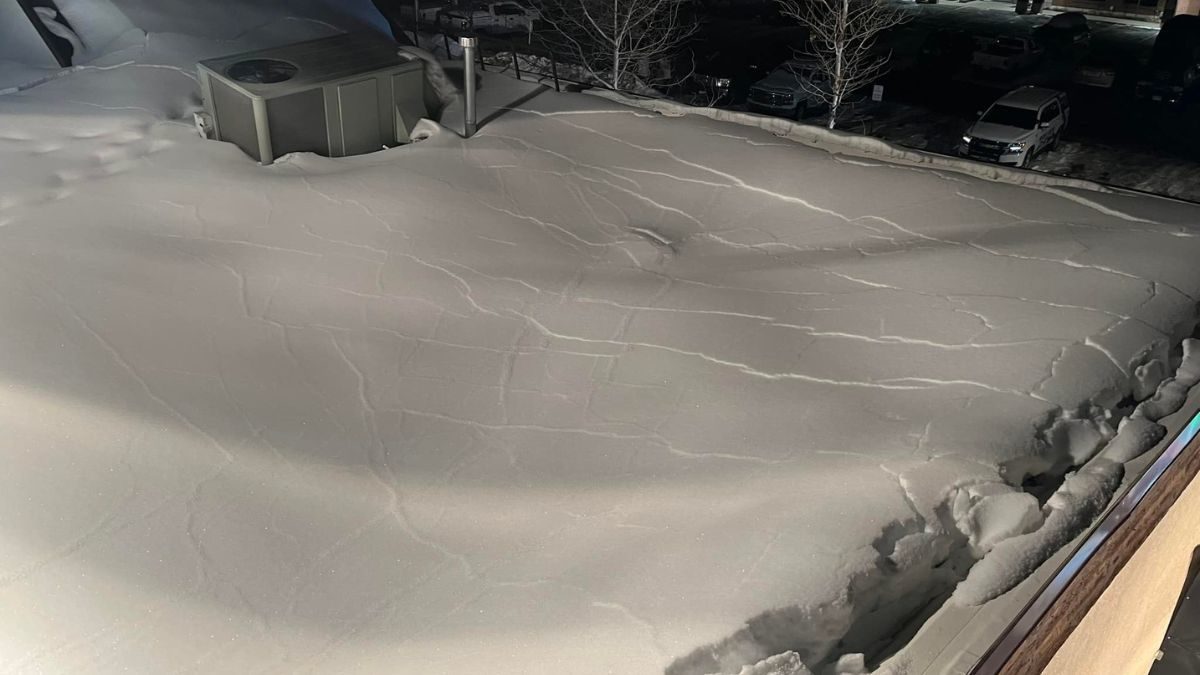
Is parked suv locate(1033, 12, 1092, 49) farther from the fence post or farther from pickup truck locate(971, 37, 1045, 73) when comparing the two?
the fence post

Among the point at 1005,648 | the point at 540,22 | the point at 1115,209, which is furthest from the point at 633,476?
the point at 540,22

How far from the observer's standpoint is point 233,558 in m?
3.58

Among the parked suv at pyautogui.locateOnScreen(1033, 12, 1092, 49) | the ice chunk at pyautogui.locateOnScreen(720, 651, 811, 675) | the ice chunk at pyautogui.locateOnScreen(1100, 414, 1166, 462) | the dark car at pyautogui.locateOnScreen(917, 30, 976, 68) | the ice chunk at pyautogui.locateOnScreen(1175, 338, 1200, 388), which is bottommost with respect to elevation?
the dark car at pyautogui.locateOnScreen(917, 30, 976, 68)

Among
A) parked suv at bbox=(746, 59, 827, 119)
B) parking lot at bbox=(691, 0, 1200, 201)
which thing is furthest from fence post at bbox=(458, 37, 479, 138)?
parking lot at bbox=(691, 0, 1200, 201)

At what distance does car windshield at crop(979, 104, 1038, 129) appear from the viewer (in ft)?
44.3

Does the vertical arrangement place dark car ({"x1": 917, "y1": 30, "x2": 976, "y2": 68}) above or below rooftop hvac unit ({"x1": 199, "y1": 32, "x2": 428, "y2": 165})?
below

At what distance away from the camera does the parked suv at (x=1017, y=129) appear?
13.2 meters

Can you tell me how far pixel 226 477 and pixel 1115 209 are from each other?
5.92m

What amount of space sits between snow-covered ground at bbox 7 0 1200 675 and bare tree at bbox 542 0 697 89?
29.1 feet

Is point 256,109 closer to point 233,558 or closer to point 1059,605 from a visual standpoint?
point 233,558

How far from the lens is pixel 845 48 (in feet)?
48.2

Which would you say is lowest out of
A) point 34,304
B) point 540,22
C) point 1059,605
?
point 540,22

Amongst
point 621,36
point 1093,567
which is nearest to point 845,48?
point 621,36

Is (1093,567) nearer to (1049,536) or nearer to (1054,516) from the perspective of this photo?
(1049,536)
